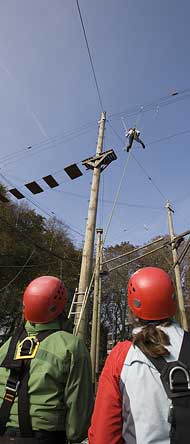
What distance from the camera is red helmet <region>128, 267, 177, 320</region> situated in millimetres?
1929

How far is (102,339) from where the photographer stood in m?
34.5

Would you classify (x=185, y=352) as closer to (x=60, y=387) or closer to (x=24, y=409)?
(x=60, y=387)

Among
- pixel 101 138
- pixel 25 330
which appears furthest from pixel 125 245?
Answer: pixel 25 330

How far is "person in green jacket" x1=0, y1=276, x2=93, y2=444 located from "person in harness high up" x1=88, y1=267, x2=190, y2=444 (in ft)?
1.27

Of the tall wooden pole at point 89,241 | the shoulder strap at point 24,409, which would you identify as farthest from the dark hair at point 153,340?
the tall wooden pole at point 89,241

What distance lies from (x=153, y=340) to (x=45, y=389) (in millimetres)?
799

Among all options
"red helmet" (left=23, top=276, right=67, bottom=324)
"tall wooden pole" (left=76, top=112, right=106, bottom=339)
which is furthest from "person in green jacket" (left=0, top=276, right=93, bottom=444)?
"tall wooden pole" (left=76, top=112, right=106, bottom=339)

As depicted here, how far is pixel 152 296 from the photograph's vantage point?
1965mm

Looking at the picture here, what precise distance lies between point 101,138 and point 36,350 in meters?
8.68

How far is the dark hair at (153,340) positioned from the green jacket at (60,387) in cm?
58

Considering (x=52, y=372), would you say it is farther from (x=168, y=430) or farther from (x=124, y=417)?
(x=168, y=430)

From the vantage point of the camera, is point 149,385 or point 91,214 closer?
point 149,385

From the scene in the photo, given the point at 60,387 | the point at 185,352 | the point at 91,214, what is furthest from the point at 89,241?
the point at 185,352

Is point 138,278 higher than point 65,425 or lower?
higher
